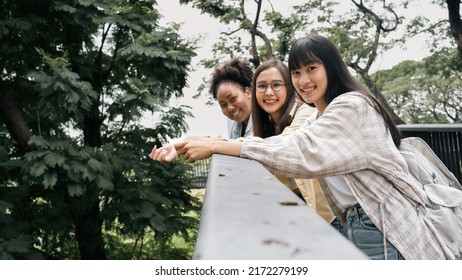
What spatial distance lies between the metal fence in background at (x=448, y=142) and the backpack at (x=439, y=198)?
179 centimetres

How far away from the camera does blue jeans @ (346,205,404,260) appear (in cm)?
137

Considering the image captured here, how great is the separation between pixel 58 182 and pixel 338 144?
445 centimetres

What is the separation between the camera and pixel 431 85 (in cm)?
2028

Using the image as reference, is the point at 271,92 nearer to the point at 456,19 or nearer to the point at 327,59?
the point at 327,59

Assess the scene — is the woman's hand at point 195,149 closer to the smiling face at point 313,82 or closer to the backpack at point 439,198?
the smiling face at point 313,82

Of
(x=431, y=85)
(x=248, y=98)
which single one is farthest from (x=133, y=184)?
(x=431, y=85)

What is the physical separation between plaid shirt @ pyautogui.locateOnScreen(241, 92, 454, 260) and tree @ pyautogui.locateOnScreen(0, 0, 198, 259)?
3.99 metres

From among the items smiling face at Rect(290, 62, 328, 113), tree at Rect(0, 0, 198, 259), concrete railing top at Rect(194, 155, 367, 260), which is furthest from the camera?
tree at Rect(0, 0, 198, 259)

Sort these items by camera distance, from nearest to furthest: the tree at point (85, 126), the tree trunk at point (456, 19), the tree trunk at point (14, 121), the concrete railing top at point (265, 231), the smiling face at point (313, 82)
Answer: the concrete railing top at point (265, 231) < the smiling face at point (313, 82) < the tree at point (85, 126) < the tree trunk at point (14, 121) < the tree trunk at point (456, 19)

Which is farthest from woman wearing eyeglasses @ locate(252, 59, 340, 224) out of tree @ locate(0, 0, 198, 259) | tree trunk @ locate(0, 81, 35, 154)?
tree trunk @ locate(0, 81, 35, 154)

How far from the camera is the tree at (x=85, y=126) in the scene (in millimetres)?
4988

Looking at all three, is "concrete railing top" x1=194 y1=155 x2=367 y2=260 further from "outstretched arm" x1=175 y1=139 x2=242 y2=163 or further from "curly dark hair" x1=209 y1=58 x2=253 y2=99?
"curly dark hair" x1=209 y1=58 x2=253 y2=99

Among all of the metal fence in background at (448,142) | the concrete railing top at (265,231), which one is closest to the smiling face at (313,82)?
the concrete railing top at (265,231)

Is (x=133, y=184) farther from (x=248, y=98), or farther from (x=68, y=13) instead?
(x=248, y=98)
